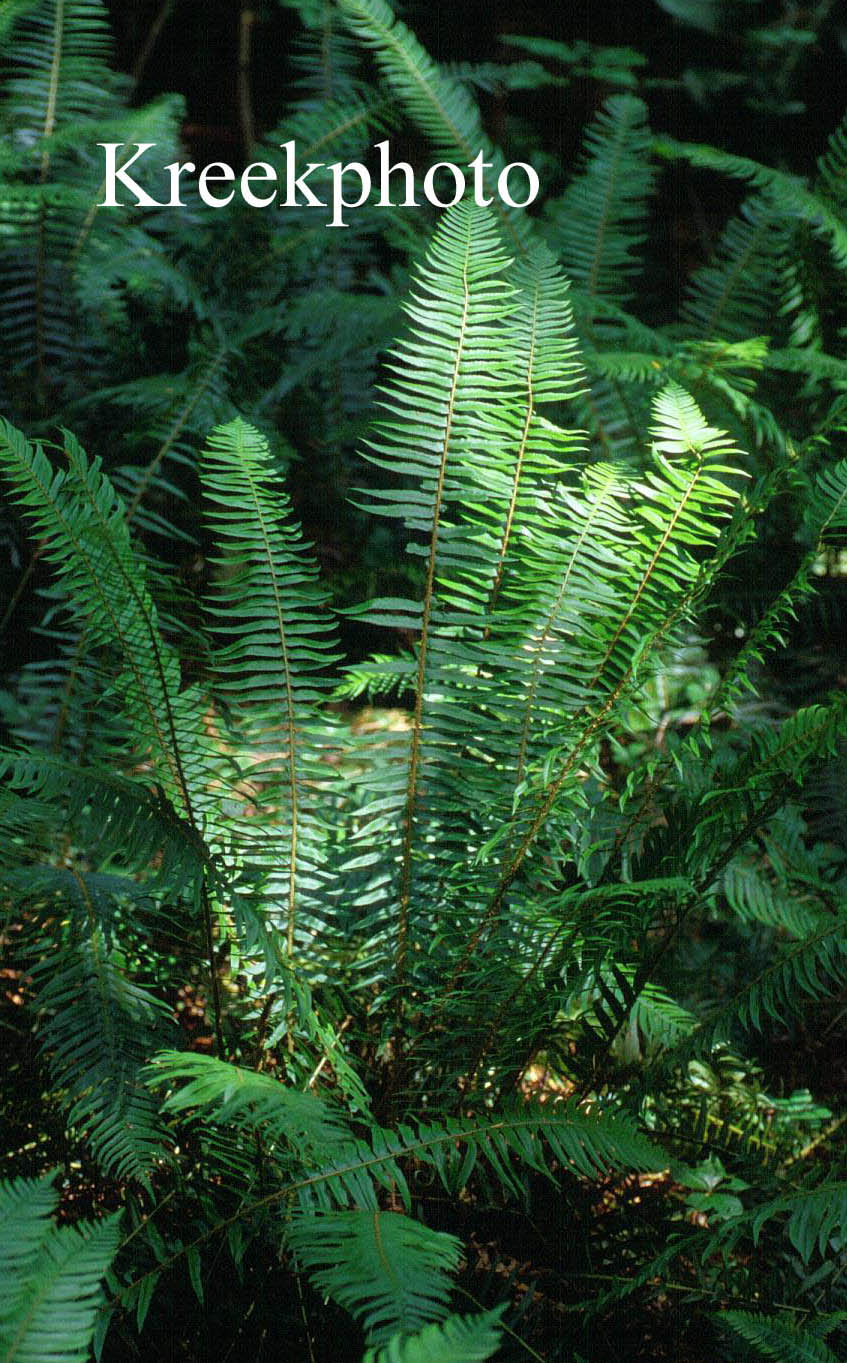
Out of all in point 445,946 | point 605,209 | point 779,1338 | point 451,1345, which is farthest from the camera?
point 605,209

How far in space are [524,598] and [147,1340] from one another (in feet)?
3.55

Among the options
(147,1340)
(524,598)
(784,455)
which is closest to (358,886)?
(524,598)

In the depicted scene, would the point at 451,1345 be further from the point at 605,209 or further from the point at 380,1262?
the point at 605,209

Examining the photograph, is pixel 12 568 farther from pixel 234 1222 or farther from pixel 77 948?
pixel 234 1222

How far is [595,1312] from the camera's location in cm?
137

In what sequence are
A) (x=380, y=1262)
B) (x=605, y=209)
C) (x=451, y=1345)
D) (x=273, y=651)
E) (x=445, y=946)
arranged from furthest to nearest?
(x=605, y=209)
(x=445, y=946)
(x=273, y=651)
(x=380, y=1262)
(x=451, y=1345)

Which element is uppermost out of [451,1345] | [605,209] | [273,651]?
[605,209]

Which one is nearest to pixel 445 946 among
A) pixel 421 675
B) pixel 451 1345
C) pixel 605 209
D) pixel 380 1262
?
pixel 421 675

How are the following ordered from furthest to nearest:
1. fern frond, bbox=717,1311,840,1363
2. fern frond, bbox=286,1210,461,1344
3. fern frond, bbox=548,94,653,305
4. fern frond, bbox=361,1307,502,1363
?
1. fern frond, bbox=548,94,653,305
2. fern frond, bbox=717,1311,840,1363
3. fern frond, bbox=286,1210,461,1344
4. fern frond, bbox=361,1307,502,1363

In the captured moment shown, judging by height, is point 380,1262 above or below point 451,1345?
below

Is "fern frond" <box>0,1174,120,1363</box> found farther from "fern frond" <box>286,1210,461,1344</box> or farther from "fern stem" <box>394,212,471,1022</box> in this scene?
"fern stem" <box>394,212,471,1022</box>

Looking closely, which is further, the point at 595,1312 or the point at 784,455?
the point at 784,455

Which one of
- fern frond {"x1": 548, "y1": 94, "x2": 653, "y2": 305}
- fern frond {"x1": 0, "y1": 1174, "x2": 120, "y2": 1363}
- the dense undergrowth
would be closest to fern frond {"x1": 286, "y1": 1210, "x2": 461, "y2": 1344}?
the dense undergrowth

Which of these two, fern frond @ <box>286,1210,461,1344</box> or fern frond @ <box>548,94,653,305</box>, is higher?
fern frond @ <box>548,94,653,305</box>
